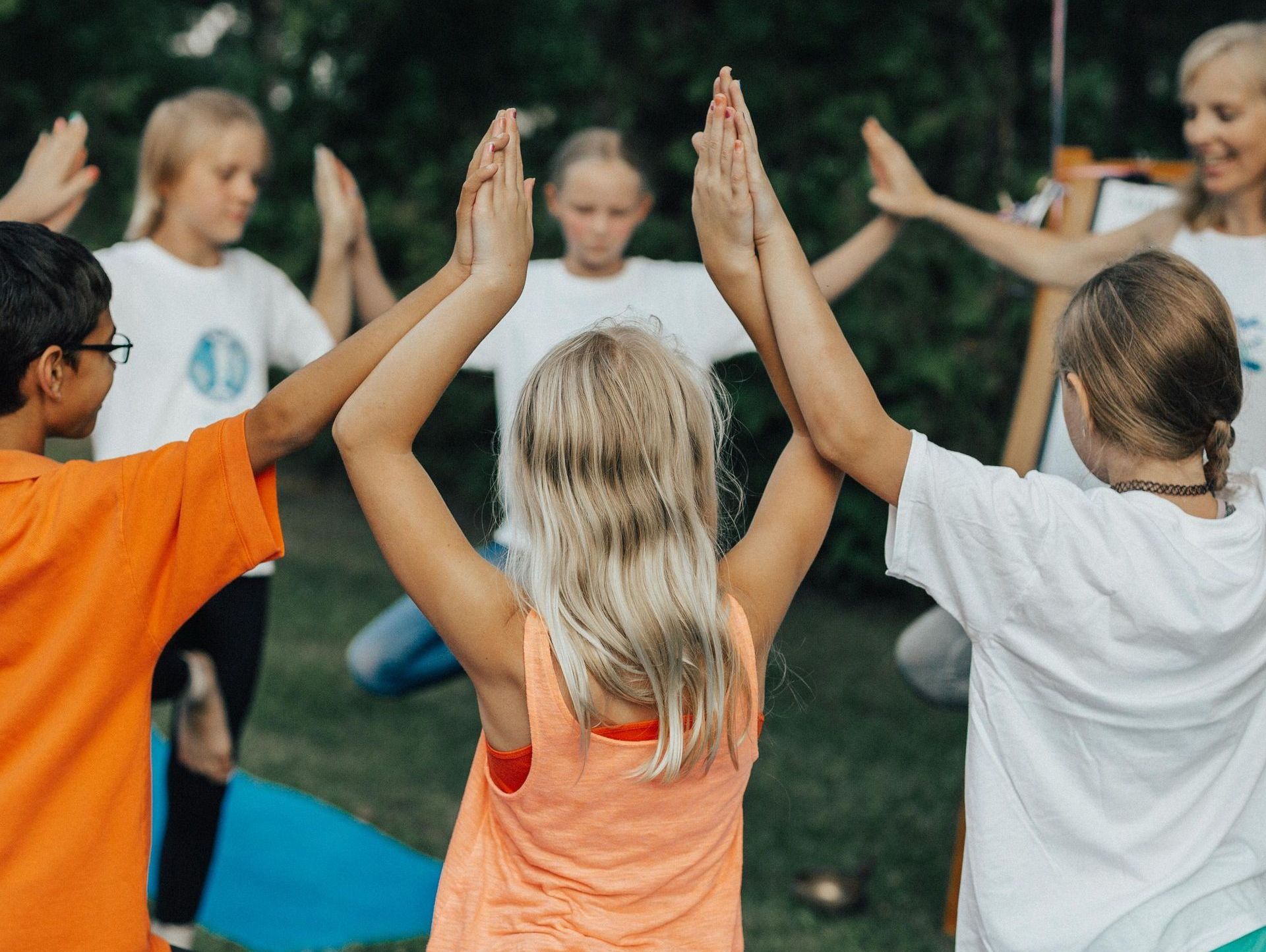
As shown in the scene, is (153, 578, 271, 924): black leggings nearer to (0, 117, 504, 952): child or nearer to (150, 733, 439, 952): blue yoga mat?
(150, 733, 439, 952): blue yoga mat

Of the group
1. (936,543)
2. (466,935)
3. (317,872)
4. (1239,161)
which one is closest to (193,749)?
(317,872)

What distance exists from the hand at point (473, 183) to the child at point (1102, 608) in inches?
14.3

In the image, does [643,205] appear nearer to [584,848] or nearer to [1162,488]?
[1162,488]

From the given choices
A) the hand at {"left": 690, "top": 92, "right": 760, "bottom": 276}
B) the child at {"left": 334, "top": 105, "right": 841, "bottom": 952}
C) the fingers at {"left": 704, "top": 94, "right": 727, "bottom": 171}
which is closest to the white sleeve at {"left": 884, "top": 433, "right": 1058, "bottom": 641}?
the child at {"left": 334, "top": 105, "right": 841, "bottom": 952}

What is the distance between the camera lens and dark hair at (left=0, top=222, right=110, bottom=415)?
187cm

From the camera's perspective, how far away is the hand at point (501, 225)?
183cm

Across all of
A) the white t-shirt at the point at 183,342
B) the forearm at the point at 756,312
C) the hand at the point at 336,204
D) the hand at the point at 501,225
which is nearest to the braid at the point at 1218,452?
the forearm at the point at 756,312

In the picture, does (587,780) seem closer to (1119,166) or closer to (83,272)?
(83,272)

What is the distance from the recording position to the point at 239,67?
948 centimetres

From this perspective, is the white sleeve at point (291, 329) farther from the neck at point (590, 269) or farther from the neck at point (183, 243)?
the neck at point (590, 269)

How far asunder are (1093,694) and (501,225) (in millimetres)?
1077

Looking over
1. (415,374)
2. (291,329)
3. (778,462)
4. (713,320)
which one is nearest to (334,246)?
(291,329)

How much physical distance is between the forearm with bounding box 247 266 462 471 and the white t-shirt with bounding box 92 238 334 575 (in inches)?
44.8

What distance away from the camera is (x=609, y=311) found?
3307 mm
